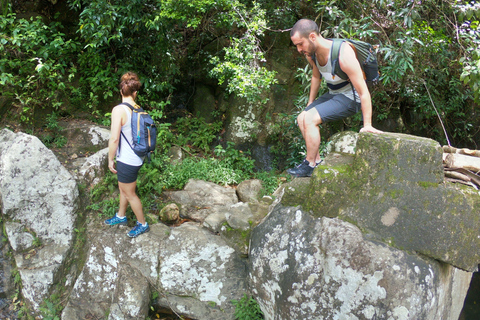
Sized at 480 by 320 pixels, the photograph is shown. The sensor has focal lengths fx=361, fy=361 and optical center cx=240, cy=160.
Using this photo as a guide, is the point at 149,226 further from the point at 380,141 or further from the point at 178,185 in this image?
the point at 380,141

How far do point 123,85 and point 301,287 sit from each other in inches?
Result: 107

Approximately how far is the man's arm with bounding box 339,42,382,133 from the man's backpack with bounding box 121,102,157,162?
208 cm

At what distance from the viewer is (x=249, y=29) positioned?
500cm

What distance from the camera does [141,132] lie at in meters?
3.85

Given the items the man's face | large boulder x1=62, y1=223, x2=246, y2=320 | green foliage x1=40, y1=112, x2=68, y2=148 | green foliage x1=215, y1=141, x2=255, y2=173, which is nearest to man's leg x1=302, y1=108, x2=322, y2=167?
the man's face

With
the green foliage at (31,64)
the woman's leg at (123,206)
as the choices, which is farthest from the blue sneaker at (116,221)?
the green foliage at (31,64)

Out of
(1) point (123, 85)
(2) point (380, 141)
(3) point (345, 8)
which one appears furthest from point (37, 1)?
(2) point (380, 141)

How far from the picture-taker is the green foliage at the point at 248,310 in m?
3.80

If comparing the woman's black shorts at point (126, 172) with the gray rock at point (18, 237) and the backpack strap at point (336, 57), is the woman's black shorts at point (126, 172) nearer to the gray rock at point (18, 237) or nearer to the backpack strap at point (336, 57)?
the gray rock at point (18, 237)

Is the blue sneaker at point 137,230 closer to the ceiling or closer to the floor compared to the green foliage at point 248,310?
closer to the ceiling

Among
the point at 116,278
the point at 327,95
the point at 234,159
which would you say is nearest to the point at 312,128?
the point at 327,95

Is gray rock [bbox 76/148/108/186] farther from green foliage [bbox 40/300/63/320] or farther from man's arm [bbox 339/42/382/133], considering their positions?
man's arm [bbox 339/42/382/133]

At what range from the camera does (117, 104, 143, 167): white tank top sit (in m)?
3.82

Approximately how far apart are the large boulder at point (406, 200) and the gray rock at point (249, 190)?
82.3 inches
